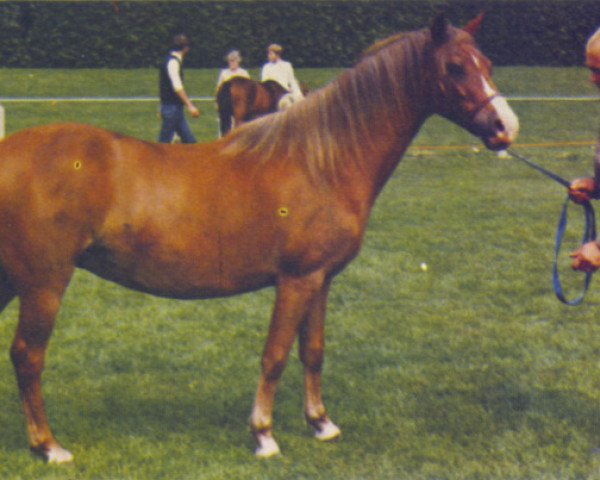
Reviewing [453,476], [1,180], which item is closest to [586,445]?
[453,476]

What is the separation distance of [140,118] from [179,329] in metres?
17.2

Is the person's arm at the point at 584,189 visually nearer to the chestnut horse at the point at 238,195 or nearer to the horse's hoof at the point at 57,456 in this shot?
the chestnut horse at the point at 238,195

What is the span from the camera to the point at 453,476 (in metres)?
6.46

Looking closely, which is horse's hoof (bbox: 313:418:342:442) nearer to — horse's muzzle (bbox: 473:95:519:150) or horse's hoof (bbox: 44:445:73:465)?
horse's hoof (bbox: 44:445:73:465)

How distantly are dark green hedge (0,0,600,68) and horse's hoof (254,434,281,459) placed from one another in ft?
93.5

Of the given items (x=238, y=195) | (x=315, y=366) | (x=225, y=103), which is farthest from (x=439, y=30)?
(x=225, y=103)

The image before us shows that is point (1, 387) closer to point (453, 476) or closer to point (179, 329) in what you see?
point (179, 329)

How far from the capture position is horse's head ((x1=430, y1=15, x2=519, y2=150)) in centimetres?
626

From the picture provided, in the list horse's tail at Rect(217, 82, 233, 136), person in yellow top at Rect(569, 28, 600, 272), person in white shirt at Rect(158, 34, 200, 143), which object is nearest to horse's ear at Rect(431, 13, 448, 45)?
person in yellow top at Rect(569, 28, 600, 272)

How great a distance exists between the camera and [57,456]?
657cm

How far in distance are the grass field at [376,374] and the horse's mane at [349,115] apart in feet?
5.60

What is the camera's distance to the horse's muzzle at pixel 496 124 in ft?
20.4

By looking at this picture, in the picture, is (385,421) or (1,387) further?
(1,387)

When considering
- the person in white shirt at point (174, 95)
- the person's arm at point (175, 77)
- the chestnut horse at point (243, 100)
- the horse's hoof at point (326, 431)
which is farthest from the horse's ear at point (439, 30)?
the chestnut horse at point (243, 100)
